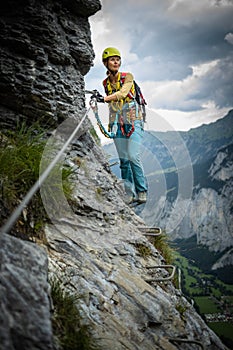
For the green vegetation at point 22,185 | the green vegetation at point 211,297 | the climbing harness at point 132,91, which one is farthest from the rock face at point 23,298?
the green vegetation at point 211,297

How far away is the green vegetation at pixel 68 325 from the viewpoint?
2365 mm

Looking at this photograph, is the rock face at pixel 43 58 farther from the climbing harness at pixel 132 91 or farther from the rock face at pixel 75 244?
the climbing harness at pixel 132 91

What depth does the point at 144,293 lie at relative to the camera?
13.6 ft

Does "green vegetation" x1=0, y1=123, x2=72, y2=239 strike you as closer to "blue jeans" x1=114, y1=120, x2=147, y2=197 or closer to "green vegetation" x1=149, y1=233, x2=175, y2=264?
"blue jeans" x1=114, y1=120, x2=147, y2=197

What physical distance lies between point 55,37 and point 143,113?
→ 8.45 feet

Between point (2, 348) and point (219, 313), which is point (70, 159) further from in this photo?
point (219, 313)

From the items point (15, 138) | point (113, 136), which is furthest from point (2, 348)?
point (113, 136)

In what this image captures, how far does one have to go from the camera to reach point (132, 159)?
21.5ft

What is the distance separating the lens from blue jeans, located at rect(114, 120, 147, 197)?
6.55 metres

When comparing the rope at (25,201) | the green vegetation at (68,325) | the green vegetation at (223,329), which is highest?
the rope at (25,201)

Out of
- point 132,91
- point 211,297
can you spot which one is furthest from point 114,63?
point 211,297

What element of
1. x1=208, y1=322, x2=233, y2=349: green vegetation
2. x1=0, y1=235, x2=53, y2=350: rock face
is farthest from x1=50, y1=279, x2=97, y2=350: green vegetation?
x1=208, y1=322, x2=233, y2=349: green vegetation

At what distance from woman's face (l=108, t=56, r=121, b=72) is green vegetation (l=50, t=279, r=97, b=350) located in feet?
17.1

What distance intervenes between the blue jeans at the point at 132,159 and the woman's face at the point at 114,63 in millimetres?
1373
